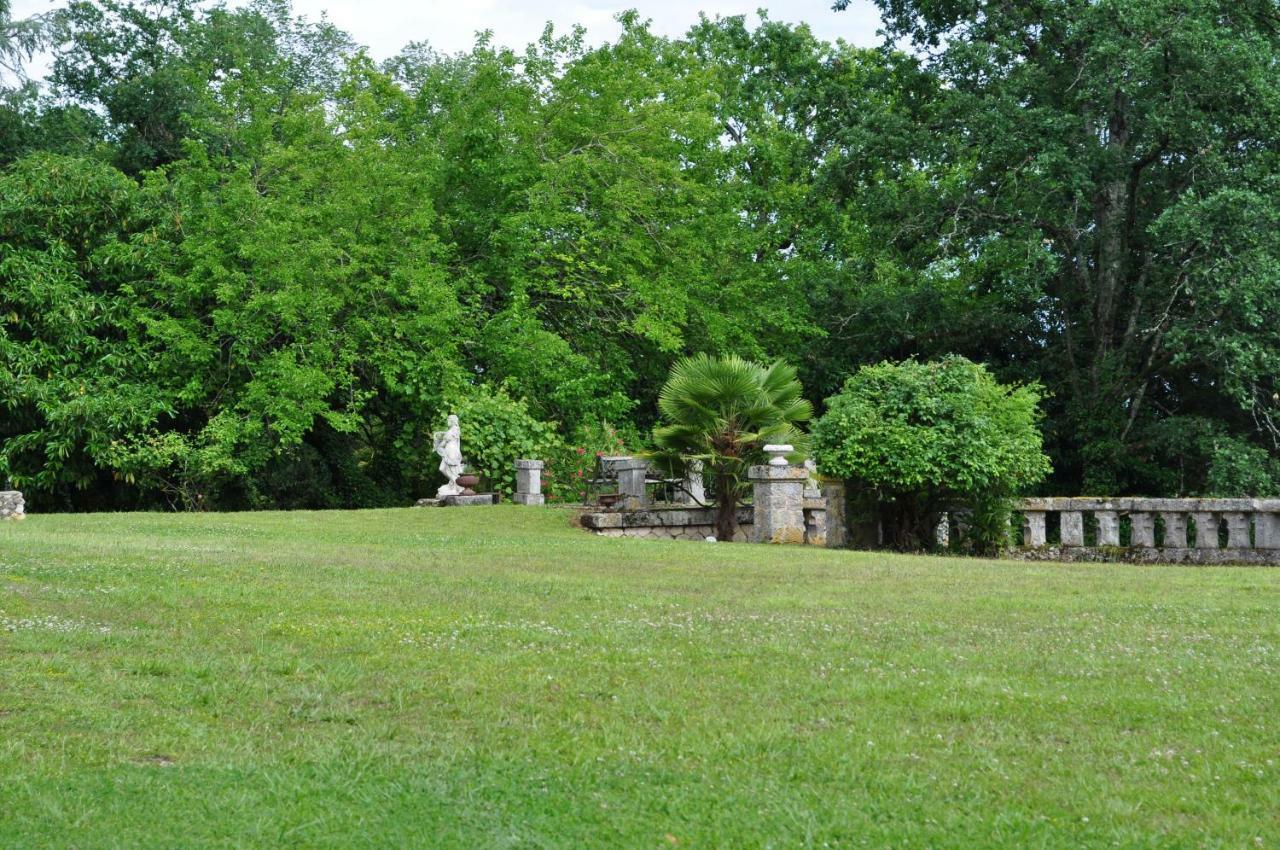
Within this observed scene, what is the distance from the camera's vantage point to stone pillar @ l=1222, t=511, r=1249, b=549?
14.5m

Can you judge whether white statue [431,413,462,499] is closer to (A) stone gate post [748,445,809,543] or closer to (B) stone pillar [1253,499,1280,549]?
(A) stone gate post [748,445,809,543]

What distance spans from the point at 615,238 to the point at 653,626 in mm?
19030

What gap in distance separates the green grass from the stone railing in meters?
5.56

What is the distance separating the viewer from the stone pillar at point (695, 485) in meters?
17.0

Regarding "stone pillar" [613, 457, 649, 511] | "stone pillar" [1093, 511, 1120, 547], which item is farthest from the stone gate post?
"stone pillar" [1093, 511, 1120, 547]

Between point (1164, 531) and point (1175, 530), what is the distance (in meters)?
0.31

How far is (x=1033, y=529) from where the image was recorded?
15.2 metres

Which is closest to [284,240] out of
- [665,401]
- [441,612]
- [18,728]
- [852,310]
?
[665,401]

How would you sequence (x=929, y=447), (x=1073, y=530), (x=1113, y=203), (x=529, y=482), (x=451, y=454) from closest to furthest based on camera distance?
(x=929, y=447), (x=1073, y=530), (x=529, y=482), (x=451, y=454), (x=1113, y=203)

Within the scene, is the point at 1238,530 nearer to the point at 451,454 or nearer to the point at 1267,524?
the point at 1267,524

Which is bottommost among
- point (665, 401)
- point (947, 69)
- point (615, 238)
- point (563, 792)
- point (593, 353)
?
point (563, 792)

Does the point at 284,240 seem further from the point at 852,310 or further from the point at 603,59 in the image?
the point at 852,310

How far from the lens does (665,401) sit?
637 inches

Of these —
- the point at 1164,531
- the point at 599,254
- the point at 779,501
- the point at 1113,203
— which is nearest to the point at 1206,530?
the point at 1164,531
